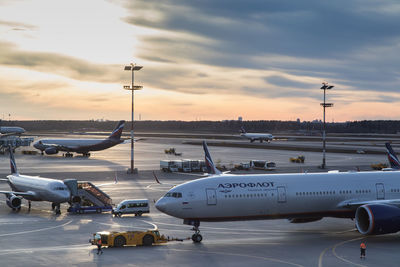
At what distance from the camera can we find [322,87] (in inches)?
3851

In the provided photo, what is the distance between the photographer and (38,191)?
53312mm

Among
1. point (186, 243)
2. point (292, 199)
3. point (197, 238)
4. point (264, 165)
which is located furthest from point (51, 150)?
point (292, 199)

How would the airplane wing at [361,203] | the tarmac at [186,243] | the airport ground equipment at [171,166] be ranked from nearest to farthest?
the tarmac at [186,243] < the airplane wing at [361,203] < the airport ground equipment at [171,166]

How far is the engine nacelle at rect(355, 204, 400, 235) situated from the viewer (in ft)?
121

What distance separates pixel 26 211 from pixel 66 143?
76324 millimetres

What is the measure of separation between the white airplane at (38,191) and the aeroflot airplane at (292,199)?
56.4 ft

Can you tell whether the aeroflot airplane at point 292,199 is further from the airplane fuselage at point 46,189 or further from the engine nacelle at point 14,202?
the engine nacelle at point 14,202

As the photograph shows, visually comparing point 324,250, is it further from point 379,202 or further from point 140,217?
point 140,217

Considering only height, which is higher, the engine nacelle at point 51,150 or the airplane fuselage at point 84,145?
the airplane fuselage at point 84,145

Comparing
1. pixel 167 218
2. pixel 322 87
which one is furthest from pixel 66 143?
pixel 167 218

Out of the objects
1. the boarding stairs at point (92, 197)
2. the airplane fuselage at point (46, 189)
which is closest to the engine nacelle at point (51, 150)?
the airplane fuselage at point (46, 189)

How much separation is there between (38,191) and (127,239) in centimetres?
2032

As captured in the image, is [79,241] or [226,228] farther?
[226,228]

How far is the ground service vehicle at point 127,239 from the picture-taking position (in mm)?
36250
